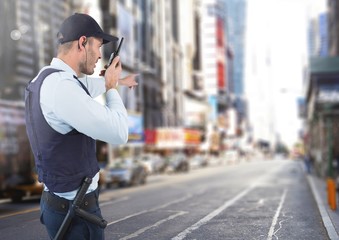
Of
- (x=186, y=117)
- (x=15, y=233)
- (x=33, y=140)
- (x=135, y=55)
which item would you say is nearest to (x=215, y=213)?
(x=15, y=233)

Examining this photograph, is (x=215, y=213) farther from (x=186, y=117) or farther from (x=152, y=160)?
(x=186, y=117)

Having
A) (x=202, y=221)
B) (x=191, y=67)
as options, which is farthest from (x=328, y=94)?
(x=191, y=67)

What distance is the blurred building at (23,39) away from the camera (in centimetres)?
3225

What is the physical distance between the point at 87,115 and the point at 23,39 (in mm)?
33634

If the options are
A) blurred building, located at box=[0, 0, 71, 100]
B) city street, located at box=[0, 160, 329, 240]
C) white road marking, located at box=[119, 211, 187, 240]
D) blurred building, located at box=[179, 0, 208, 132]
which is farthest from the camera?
blurred building, located at box=[179, 0, 208, 132]

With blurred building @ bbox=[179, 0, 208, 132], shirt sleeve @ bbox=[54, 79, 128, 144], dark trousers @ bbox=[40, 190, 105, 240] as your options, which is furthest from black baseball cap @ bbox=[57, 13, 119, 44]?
blurred building @ bbox=[179, 0, 208, 132]

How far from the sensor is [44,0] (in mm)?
38312

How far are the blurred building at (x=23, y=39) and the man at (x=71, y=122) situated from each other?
2802 centimetres

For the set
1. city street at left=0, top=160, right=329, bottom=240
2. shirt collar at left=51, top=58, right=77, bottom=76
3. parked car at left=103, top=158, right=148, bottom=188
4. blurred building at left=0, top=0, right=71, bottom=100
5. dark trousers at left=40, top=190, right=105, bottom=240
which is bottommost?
city street at left=0, top=160, right=329, bottom=240

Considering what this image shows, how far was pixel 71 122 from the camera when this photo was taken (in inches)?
108

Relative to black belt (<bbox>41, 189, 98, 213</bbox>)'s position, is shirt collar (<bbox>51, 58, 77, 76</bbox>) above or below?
above

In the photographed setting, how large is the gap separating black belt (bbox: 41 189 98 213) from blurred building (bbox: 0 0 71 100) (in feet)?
91.9

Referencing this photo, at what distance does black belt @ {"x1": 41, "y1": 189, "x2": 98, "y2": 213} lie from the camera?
3.03 metres

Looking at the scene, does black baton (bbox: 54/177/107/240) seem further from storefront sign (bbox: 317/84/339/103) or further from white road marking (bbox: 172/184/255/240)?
storefront sign (bbox: 317/84/339/103)
